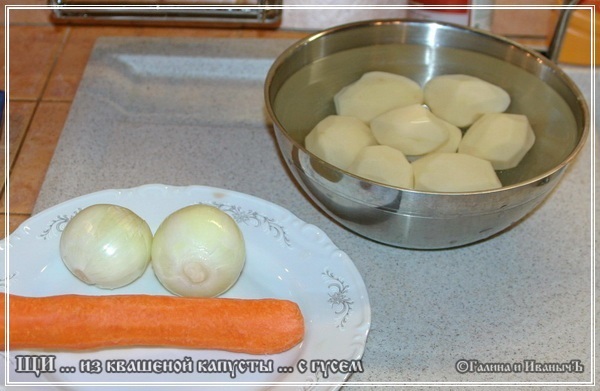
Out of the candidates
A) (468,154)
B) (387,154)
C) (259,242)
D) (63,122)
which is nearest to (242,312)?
(259,242)

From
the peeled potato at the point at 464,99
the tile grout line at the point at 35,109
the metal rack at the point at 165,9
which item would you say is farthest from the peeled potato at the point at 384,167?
the tile grout line at the point at 35,109

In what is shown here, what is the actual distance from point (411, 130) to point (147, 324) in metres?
0.41

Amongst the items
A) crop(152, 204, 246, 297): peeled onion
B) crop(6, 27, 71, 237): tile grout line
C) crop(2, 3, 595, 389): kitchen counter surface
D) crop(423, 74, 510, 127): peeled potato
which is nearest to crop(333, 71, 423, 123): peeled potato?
crop(423, 74, 510, 127): peeled potato

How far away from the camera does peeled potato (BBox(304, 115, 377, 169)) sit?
87 cm

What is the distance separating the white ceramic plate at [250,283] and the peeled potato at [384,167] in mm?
96

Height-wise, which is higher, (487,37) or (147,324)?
(487,37)

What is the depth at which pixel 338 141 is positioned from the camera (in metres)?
0.88

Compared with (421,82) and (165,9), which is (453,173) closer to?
(421,82)

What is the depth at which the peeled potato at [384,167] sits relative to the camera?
0.83 metres

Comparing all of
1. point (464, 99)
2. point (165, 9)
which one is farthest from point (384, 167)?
point (165, 9)

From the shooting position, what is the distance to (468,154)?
0.90 m

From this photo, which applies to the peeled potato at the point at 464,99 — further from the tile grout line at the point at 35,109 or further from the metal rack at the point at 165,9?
the tile grout line at the point at 35,109

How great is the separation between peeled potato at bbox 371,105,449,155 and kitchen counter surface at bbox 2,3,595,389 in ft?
0.44

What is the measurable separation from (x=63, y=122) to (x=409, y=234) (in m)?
0.58
